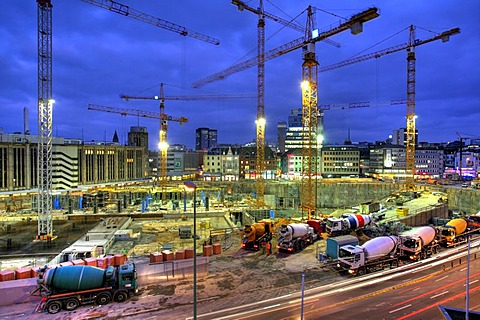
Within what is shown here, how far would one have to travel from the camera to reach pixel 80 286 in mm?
19172

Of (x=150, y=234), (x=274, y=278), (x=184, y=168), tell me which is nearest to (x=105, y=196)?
(x=150, y=234)

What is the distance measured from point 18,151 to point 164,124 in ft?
142

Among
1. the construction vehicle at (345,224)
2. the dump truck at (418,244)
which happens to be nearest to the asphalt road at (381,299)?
the dump truck at (418,244)

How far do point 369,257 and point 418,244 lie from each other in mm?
6317

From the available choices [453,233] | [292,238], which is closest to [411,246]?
[453,233]

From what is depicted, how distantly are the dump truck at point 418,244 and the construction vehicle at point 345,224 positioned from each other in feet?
23.6

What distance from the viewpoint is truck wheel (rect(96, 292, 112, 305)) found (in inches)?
768

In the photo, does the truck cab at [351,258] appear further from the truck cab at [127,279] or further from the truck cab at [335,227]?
the truck cab at [127,279]

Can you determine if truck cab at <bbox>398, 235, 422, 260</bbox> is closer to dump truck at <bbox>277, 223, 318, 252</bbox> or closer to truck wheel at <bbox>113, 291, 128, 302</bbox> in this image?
dump truck at <bbox>277, 223, 318, 252</bbox>

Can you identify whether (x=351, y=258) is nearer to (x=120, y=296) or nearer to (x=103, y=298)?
(x=120, y=296)

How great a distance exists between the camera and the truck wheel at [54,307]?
1834 centimetres

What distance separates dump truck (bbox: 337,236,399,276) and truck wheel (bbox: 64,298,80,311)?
65.5 ft

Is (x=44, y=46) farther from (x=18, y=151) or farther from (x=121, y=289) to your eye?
(x=18, y=151)

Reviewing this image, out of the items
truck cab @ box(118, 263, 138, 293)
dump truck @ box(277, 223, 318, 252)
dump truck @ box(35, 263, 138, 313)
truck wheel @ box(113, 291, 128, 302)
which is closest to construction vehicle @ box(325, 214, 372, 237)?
dump truck @ box(277, 223, 318, 252)
